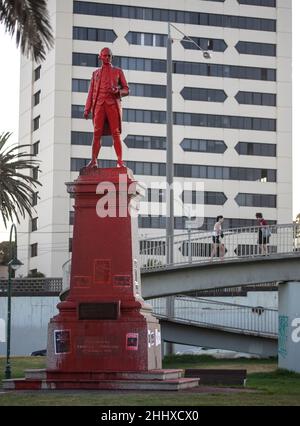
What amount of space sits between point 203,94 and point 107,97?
2498 inches

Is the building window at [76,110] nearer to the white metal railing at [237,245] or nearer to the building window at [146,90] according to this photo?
the building window at [146,90]

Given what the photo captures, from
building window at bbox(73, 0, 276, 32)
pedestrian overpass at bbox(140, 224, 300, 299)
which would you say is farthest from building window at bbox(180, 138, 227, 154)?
pedestrian overpass at bbox(140, 224, 300, 299)

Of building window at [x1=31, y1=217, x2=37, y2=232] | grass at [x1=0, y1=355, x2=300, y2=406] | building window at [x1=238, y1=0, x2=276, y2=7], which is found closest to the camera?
grass at [x1=0, y1=355, x2=300, y2=406]

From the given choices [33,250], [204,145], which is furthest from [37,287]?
[204,145]

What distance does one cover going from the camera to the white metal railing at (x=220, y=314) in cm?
4034

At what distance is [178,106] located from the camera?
87.0 meters

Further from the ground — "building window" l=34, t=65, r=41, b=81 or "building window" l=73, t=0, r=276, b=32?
"building window" l=73, t=0, r=276, b=32

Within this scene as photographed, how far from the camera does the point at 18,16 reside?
65.8 ft

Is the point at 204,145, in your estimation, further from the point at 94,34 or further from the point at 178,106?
the point at 94,34

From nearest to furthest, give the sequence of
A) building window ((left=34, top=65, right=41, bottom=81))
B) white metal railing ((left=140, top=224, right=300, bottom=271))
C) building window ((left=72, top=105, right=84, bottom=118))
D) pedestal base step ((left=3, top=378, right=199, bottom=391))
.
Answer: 1. pedestal base step ((left=3, top=378, right=199, bottom=391))
2. white metal railing ((left=140, top=224, right=300, bottom=271))
3. building window ((left=72, top=105, right=84, bottom=118))
4. building window ((left=34, top=65, right=41, bottom=81))

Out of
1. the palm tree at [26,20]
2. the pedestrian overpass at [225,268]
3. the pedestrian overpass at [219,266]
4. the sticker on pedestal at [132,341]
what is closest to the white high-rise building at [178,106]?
the pedestrian overpass at [219,266]

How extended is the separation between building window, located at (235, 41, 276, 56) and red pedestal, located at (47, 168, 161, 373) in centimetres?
6716

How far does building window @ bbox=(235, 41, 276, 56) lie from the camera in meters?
89.5

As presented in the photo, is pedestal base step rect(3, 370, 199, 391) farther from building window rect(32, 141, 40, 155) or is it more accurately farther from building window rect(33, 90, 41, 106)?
building window rect(33, 90, 41, 106)
